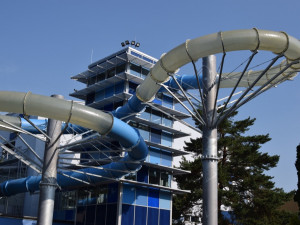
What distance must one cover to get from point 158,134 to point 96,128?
20.5 metres

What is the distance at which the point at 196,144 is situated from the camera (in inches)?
1849

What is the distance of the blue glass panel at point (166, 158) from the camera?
136ft

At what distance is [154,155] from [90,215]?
8.64 m

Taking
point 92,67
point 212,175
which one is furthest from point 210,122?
point 92,67

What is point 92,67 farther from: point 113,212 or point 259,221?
point 259,221

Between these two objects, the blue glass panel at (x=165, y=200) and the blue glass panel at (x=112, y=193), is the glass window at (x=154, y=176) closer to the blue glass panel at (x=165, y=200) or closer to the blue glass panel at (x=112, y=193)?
the blue glass panel at (x=165, y=200)

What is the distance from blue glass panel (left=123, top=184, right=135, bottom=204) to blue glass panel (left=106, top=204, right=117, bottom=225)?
1203 millimetres

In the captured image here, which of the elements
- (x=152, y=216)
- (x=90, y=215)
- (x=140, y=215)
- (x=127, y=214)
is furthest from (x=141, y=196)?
(x=90, y=215)

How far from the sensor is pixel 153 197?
1576 inches

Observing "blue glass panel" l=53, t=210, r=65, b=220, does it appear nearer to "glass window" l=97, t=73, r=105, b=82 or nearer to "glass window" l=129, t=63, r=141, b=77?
"glass window" l=97, t=73, r=105, b=82

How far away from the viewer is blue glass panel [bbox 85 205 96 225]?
3924 cm

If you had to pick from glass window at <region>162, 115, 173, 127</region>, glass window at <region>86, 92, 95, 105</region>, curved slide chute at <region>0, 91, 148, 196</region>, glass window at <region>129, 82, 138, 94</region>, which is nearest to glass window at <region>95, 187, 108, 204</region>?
glass window at <region>162, 115, 173, 127</region>

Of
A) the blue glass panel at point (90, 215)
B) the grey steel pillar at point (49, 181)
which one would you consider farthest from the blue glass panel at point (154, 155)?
the grey steel pillar at point (49, 181)

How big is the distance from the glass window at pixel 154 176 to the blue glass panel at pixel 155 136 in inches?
120
